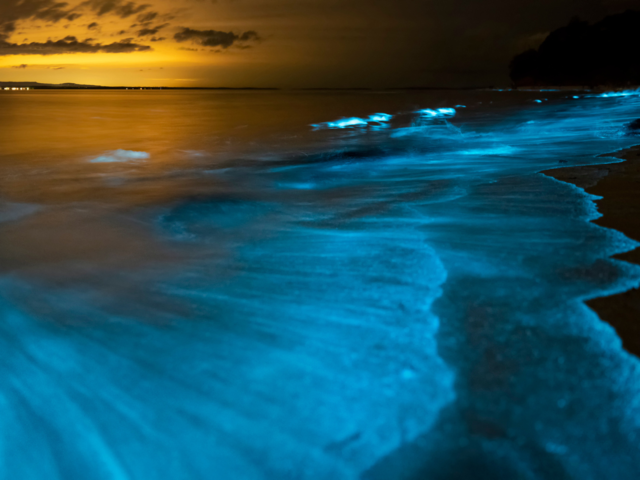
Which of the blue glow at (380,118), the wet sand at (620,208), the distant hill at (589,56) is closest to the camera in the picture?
the wet sand at (620,208)

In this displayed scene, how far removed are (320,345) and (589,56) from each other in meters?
121

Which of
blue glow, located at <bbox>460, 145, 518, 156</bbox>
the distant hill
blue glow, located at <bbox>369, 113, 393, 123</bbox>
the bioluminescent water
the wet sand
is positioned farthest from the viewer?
the distant hill

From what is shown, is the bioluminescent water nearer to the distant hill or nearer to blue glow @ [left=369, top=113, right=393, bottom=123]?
blue glow @ [left=369, top=113, right=393, bottom=123]

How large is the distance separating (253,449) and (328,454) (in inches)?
11.7

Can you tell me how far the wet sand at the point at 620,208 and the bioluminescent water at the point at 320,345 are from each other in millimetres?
97

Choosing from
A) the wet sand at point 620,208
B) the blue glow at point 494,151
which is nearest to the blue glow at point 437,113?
the blue glow at point 494,151

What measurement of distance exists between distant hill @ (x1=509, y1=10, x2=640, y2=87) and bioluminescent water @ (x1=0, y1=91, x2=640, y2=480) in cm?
10481

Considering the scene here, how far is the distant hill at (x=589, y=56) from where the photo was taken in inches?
3600

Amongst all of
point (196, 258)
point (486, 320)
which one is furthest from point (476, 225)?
point (196, 258)

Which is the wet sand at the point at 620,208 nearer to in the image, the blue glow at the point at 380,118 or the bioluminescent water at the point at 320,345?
the bioluminescent water at the point at 320,345

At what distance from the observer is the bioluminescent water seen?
177 centimetres

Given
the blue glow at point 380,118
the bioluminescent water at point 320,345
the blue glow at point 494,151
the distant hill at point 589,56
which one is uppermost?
the distant hill at point 589,56

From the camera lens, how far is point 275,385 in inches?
84.5

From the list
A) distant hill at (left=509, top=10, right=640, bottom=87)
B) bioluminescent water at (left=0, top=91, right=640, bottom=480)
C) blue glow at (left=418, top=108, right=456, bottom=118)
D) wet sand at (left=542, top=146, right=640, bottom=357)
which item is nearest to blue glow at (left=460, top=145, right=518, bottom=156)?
wet sand at (left=542, top=146, right=640, bottom=357)
